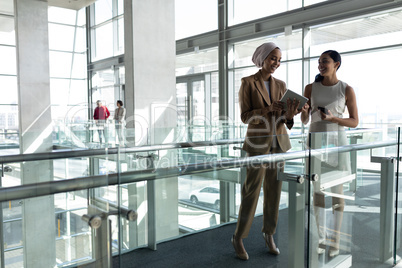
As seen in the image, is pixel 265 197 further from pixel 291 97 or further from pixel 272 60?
pixel 272 60

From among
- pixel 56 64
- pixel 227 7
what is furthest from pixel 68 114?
pixel 227 7

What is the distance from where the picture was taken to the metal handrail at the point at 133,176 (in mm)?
1316

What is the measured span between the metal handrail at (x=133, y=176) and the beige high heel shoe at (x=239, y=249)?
0.46m

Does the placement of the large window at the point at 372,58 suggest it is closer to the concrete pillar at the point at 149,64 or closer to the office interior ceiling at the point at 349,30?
the office interior ceiling at the point at 349,30

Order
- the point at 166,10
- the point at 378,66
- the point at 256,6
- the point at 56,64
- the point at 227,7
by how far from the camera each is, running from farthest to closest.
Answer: the point at 56,64, the point at 227,7, the point at 256,6, the point at 378,66, the point at 166,10

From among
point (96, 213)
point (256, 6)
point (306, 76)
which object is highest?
point (256, 6)

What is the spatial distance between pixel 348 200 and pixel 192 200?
4.17ft

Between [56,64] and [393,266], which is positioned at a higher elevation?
[56,64]

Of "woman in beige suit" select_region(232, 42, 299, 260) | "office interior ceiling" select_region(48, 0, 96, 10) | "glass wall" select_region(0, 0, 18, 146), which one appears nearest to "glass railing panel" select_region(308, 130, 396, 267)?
"woman in beige suit" select_region(232, 42, 299, 260)

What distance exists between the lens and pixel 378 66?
8.44 m

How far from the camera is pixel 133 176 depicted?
1546 mm

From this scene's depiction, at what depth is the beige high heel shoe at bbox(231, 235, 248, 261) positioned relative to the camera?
209 centimetres

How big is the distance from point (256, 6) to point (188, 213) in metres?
10.1

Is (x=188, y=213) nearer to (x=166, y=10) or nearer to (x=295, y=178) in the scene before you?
(x=295, y=178)
